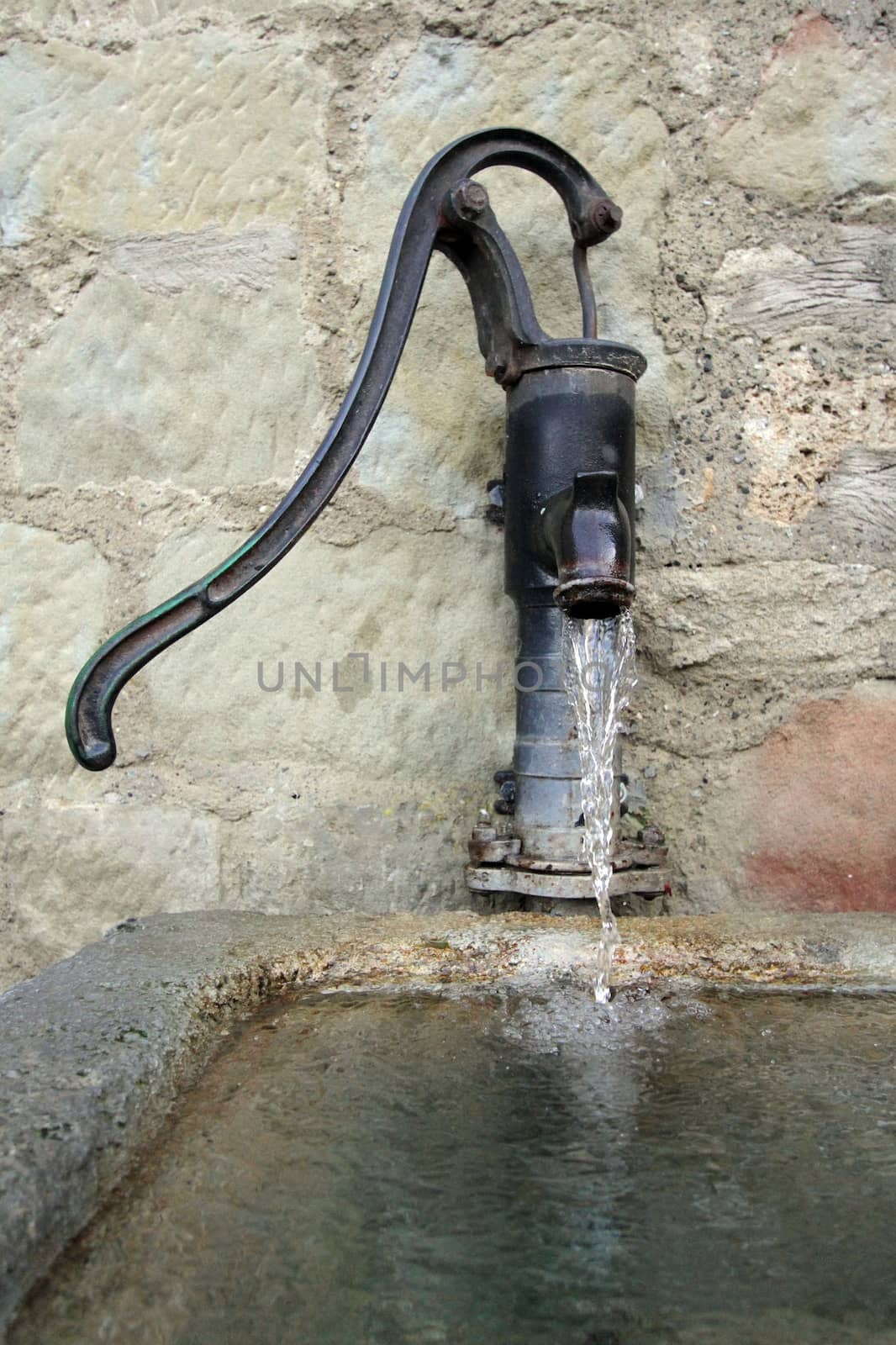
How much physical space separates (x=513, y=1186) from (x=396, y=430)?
29.3 inches

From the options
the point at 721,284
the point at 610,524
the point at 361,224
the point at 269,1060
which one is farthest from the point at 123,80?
the point at 269,1060

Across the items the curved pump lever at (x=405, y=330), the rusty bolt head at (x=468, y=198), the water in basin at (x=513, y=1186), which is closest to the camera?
the water in basin at (x=513, y=1186)

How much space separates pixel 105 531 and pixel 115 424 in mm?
108

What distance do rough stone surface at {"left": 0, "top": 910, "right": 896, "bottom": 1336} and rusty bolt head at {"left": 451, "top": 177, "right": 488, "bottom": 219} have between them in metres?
0.57

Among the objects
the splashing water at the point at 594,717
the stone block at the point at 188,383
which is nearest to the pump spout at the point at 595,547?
the splashing water at the point at 594,717

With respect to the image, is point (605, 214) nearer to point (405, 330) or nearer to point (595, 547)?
point (405, 330)

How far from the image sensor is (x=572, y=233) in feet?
3.30

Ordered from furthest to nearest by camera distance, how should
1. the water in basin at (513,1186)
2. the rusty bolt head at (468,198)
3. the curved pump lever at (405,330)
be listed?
the rusty bolt head at (468,198)
the curved pump lever at (405,330)
the water in basin at (513,1186)

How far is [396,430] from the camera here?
42.7 inches

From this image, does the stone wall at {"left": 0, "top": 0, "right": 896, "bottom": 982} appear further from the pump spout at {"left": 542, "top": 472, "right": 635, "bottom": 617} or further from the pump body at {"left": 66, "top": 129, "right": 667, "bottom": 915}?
the pump spout at {"left": 542, "top": 472, "right": 635, "bottom": 617}

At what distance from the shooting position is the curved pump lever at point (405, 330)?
29.0 inches

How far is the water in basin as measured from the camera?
0.43 meters

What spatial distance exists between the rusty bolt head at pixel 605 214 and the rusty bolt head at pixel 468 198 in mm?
119

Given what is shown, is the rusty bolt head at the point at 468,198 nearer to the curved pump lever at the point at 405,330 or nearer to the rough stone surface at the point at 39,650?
the curved pump lever at the point at 405,330
